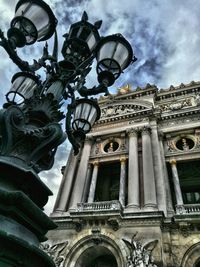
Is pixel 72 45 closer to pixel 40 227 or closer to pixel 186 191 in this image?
pixel 40 227

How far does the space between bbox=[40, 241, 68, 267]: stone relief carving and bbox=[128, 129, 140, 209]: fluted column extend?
4.39 metres

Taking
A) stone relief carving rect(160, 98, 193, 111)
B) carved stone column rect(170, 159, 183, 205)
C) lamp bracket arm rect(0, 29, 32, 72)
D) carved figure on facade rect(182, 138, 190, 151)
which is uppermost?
stone relief carving rect(160, 98, 193, 111)

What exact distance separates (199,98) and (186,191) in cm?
789

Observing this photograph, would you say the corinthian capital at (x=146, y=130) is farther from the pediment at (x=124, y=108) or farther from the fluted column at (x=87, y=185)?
the fluted column at (x=87, y=185)

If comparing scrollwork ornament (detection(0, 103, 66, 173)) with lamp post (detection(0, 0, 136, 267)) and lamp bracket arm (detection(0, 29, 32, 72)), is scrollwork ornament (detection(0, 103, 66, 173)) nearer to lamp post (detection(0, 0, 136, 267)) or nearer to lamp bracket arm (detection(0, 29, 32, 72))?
lamp post (detection(0, 0, 136, 267))

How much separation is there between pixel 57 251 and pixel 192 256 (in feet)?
22.7

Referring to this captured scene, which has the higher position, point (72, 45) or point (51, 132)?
point (72, 45)

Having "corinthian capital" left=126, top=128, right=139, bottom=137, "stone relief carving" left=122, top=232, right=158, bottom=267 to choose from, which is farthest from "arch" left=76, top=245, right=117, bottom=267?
"corinthian capital" left=126, top=128, right=139, bottom=137

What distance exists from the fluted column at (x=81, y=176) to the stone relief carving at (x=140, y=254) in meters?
4.92

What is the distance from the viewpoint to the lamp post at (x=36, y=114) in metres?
2.67

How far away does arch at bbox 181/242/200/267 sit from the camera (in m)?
10.8

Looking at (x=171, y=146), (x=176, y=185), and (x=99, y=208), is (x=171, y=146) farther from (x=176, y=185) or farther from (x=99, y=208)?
(x=99, y=208)

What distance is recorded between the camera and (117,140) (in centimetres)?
1880

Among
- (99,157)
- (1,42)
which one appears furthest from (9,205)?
(99,157)
